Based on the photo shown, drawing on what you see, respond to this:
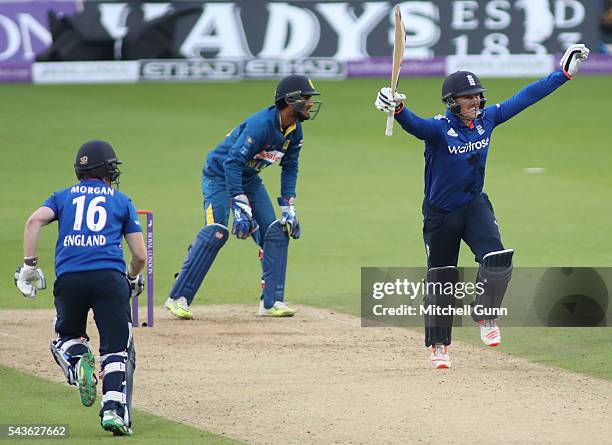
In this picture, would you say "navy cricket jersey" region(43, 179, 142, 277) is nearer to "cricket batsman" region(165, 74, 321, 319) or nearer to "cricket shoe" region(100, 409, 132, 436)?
"cricket shoe" region(100, 409, 132, 436)

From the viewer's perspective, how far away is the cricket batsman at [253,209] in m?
12.1

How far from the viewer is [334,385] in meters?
9.90

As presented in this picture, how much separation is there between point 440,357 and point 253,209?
9.77ft

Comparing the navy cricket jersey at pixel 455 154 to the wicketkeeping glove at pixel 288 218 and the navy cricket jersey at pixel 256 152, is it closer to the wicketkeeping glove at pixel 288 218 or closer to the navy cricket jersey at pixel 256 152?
the navy cricket jersey at pixel 256 152

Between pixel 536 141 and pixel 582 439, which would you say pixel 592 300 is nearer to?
pixel 582 439

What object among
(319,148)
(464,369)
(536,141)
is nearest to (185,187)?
(319,148)

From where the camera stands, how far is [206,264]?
491 inches

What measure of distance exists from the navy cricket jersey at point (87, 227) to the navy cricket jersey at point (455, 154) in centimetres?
249

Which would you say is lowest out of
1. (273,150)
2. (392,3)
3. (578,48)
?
(273,150)

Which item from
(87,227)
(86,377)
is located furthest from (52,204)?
(86,377)

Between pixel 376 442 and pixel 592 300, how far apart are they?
15.7 ft

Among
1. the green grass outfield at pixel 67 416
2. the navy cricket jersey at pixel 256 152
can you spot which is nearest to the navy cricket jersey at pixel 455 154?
the navy cricket jersey at pixel 256 152

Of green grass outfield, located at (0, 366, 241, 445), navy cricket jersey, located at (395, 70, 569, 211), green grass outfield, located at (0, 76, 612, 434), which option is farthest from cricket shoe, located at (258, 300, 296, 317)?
green grass outfield, located at (0, 366, 241, 445)

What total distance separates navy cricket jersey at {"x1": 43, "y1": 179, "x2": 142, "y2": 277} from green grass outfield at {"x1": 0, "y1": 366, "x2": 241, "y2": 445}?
1.06 m
